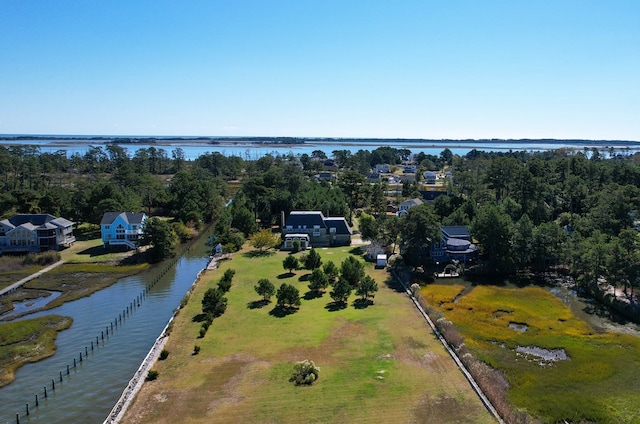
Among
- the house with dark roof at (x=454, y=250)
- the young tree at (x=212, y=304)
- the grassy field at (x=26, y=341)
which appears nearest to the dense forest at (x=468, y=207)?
the house with dark roof at (x=454, y=250)

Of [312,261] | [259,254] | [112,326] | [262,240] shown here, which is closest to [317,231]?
[262,240]

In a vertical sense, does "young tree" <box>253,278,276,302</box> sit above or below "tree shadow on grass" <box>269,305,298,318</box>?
above

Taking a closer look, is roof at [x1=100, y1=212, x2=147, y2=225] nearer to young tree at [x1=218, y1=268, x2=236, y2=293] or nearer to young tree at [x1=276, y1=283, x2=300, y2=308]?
young tree at [x1=218, y1=268, x2=236, y2=293]

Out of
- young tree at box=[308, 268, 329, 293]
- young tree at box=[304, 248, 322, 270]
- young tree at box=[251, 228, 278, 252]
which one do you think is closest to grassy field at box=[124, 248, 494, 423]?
young tree at box=[308, 268, 329, 293]

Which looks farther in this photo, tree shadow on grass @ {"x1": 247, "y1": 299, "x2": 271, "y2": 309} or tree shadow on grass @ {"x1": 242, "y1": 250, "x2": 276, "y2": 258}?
tree shadow on grass @ {"x1": 242, "y1": 250, "x2": 276, "y2": 258}

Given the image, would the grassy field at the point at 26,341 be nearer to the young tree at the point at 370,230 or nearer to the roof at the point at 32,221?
the roof at the point at 32,221

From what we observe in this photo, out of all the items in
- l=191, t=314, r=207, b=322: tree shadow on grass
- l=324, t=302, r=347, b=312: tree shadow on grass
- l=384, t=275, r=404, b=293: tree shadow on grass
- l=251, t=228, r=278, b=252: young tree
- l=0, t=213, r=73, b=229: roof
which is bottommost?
l=191, t=314, r=207, b=322: tree shadow on grass

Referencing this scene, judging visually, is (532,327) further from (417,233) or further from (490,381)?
(417,233)

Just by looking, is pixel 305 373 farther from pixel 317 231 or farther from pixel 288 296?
pixel 317 231
